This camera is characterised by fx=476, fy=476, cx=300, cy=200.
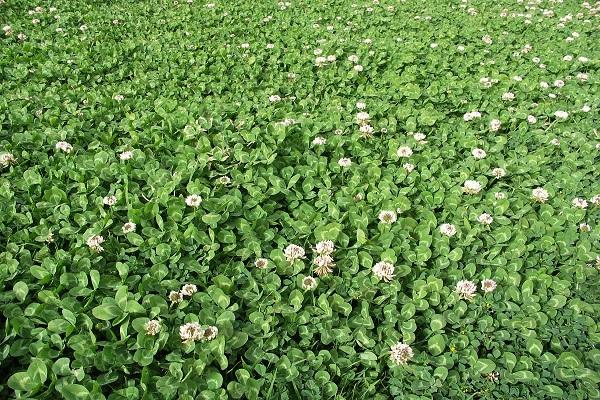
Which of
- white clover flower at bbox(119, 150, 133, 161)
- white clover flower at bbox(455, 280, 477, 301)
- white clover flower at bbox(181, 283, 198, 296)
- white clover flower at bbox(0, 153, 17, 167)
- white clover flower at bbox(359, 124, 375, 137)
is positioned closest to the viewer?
white clover flower at bbox(181, 283, 198, 296)

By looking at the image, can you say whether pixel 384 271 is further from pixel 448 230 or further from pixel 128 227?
pixel 128 227

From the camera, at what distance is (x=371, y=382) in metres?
2.18

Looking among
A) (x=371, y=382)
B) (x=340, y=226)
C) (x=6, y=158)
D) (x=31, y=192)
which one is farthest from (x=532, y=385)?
(x=6, y=158)

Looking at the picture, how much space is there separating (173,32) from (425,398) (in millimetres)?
4975

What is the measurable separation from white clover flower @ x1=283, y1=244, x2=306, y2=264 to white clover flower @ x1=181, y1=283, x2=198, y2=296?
20.5 inches

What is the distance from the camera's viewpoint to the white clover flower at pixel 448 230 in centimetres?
286

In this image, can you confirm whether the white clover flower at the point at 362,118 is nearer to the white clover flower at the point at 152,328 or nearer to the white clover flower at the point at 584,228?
the white clover flower at the point at 584,228

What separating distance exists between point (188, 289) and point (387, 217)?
1264 millimetres

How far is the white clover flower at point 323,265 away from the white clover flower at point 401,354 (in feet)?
1.77

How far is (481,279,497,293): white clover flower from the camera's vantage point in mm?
2559

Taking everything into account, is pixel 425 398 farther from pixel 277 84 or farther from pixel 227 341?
pixel 277 84

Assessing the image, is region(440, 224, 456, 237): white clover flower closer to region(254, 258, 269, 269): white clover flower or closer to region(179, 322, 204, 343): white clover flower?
region(254, 258, 269, 269): white clover flower

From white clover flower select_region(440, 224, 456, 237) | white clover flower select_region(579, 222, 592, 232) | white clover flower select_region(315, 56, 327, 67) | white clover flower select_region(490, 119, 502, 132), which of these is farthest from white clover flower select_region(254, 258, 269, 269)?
white clover flower select_region(315, 56, 327, 67)

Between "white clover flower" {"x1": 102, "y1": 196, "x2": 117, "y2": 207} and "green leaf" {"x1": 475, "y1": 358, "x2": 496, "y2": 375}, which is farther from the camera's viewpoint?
"white clover flower" {"x1": 102, "y1": 196, "x2": 117, "y2": 207}
